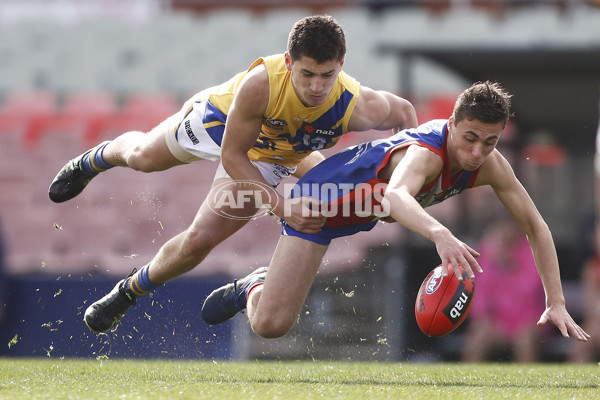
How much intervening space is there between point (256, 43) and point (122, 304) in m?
7.90

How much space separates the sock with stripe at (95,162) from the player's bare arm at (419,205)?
88.7 inches

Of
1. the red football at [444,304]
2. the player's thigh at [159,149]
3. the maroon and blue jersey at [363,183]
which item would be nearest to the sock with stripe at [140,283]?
the player's thigh at [159,149]

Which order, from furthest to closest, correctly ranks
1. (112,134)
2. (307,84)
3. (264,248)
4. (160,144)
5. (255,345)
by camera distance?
1. (112,134)
2. (264,248)
3. (255,345)
4. (160,144)
5. (307,84)

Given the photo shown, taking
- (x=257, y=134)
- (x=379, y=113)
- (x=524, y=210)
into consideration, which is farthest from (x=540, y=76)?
(x=257, y=134)

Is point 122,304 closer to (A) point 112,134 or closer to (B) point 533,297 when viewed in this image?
(B) point 533,297

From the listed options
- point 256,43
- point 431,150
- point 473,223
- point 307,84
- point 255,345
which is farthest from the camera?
point 256,43

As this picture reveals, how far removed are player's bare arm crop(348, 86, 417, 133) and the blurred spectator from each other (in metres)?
3.27

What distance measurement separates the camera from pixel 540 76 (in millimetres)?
9836

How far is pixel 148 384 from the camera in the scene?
4.60 metres

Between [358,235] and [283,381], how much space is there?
14.6 feet

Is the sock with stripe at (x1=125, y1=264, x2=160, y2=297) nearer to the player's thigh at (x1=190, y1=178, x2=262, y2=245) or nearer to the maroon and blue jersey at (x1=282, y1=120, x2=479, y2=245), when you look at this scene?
the player's thigh at (x1=190, y1=178, x2=262, y2=245)

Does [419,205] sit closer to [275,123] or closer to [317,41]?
[317,41]

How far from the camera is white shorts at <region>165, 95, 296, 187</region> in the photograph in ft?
18.0

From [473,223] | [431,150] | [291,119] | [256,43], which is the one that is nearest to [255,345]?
[473,223]
